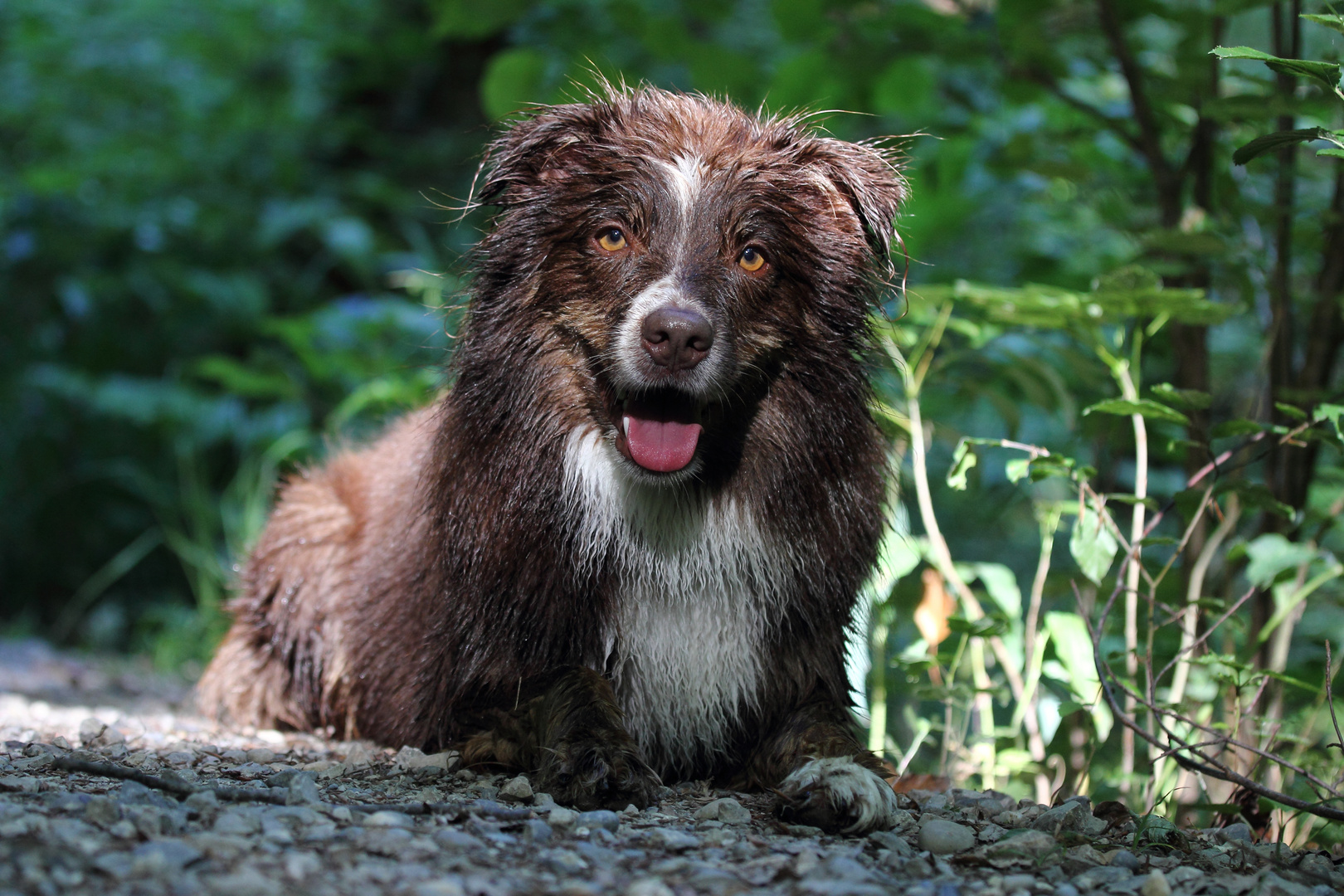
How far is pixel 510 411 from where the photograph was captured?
304cm

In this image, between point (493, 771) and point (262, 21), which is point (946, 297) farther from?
point (262, 21)

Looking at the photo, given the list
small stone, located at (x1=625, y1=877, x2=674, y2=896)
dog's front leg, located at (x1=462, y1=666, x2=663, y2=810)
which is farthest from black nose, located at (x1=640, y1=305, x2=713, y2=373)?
small stone, located at (x1=625, y1=877, x2=674, y2=896)

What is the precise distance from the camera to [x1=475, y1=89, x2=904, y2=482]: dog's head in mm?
2871

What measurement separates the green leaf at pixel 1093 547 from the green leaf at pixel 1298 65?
1.30 m

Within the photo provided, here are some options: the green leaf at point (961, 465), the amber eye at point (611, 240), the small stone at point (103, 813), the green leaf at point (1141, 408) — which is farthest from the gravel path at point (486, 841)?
the amber eye at point (611, 240)

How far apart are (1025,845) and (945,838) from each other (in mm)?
170

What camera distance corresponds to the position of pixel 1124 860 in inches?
92.7

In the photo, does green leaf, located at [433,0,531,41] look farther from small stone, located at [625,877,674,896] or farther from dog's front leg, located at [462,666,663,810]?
small stone, located at [625,877,674,896]

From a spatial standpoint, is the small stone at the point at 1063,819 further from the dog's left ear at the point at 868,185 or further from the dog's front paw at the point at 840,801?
the dog's left ear at the point at 868,185

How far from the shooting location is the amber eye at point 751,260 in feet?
9.82

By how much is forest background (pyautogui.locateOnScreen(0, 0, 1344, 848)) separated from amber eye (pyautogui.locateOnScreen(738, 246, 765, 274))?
0.52 metres

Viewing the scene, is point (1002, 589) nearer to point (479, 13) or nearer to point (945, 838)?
point (945, 838)

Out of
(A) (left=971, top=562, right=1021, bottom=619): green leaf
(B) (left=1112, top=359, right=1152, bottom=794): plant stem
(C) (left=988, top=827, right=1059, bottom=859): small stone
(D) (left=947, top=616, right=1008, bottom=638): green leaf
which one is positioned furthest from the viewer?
(A) (left=971, top=562, right=1021, bottom=619): green leaf

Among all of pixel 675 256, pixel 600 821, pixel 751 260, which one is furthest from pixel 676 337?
pixel 600 821
